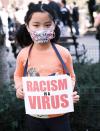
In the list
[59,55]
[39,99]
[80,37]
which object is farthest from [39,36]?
[80,37]

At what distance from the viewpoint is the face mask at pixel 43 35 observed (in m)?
3.64

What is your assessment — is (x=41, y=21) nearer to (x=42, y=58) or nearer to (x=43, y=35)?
(x=43, y=35)

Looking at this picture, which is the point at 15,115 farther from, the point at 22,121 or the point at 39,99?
the point at 39,99

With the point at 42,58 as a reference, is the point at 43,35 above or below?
above

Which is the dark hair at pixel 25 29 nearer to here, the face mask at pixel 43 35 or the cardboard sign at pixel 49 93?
the face mask at pixel 43 35

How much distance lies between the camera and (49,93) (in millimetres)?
3646

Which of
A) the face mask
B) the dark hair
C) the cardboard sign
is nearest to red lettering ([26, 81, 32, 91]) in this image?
the cardboard sign

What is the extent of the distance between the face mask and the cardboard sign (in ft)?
0.91

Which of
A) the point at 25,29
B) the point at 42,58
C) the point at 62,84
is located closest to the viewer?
the point at 62,84

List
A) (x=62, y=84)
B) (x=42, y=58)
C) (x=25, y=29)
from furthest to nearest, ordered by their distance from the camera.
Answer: (x=25, y=29)
(x=42, y=58)
(x=62, y=84)

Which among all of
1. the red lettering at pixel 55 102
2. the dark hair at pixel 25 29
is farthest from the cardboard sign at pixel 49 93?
the dark hair at pixel 25 29

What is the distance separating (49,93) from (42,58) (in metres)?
0.28

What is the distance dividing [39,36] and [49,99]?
452 millimetres

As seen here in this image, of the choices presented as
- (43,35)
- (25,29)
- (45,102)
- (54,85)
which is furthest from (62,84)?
(25,29)
